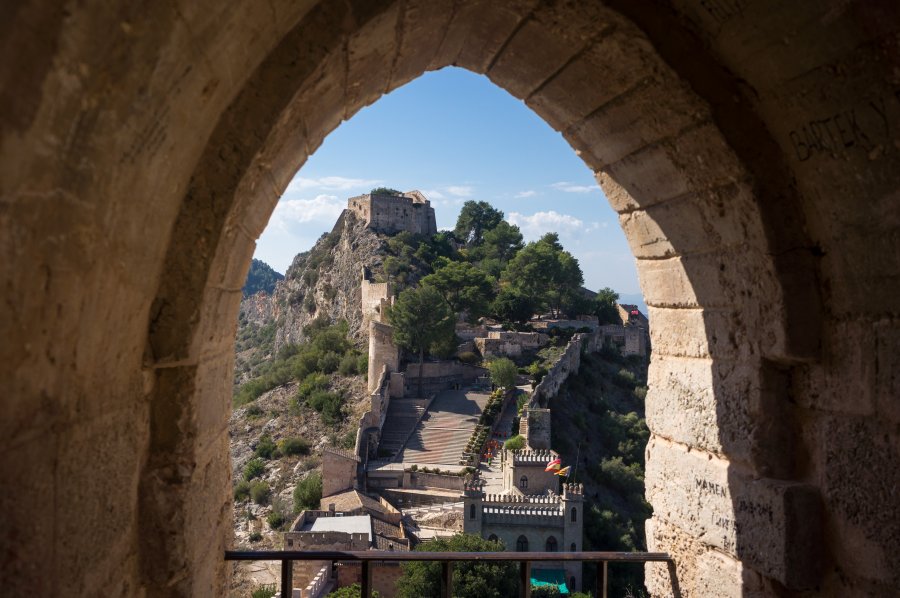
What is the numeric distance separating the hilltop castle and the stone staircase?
2177cm

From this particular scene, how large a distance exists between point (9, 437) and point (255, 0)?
90cm

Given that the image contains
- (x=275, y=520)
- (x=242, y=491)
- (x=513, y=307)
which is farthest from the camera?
(x=513, y=307)

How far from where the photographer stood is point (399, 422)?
33219 mm

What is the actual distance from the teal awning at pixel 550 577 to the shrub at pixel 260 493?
12.4 m

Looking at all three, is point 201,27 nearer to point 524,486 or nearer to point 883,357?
point 883,357

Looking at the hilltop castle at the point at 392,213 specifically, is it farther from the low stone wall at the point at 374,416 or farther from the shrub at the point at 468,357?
the low stone wall at the point at 374,416

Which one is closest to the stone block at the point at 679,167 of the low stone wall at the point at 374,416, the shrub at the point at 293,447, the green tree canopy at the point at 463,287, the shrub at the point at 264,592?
the shrub at the point at 264,592

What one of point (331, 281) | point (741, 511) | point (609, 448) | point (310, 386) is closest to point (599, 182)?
point (741, 511)

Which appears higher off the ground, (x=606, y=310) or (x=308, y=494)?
(x=606, y=310)

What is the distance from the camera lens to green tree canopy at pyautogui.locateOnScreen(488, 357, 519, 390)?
34031 millimetres

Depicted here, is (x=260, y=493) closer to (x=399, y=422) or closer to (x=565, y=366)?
(x=399, y=422)

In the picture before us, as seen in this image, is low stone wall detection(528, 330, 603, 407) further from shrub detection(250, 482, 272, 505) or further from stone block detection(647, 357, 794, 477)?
stone block detection(647, 357, 794, 477)

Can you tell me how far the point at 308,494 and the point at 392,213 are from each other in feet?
101

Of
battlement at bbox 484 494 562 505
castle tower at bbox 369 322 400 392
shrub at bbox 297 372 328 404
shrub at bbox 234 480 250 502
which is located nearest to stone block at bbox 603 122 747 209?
battlement at bbox 484 494 562 505
